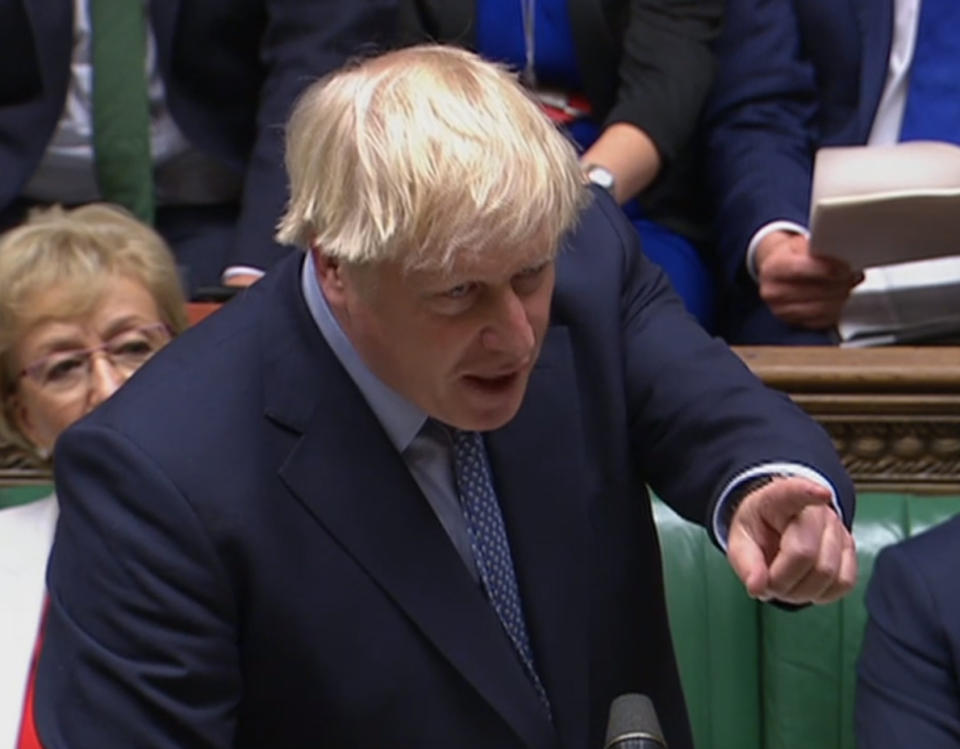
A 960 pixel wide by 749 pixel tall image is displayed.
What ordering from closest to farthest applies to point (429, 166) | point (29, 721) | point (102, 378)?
1. point (429, 166)
2. point (29, 721)
3. point (102, 378)

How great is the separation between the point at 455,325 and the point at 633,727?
0.25 meters

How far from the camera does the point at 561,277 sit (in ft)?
3.42

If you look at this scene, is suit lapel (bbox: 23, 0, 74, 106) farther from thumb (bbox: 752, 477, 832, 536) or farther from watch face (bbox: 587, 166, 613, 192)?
thumb (bbox: 752, 477, 832, 536)

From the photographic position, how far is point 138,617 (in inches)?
35.4

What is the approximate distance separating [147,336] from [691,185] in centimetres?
76

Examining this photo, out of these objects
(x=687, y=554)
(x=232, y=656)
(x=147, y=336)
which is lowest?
(x=687, y=554)

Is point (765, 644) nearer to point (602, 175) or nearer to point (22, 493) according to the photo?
point (602, 175)

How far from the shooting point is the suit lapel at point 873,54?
6.07 ft

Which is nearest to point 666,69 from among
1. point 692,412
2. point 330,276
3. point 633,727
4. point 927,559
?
point 927,559

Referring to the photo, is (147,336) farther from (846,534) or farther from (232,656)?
(846,534)

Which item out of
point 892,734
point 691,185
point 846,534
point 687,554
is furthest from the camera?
point 691,185

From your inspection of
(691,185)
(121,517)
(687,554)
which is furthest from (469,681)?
(691,185)

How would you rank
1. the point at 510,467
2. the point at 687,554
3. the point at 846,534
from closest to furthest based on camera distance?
the point at 846,534 < the point at 510,467 < the point at 687,554

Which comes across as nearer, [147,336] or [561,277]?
[561,277]
